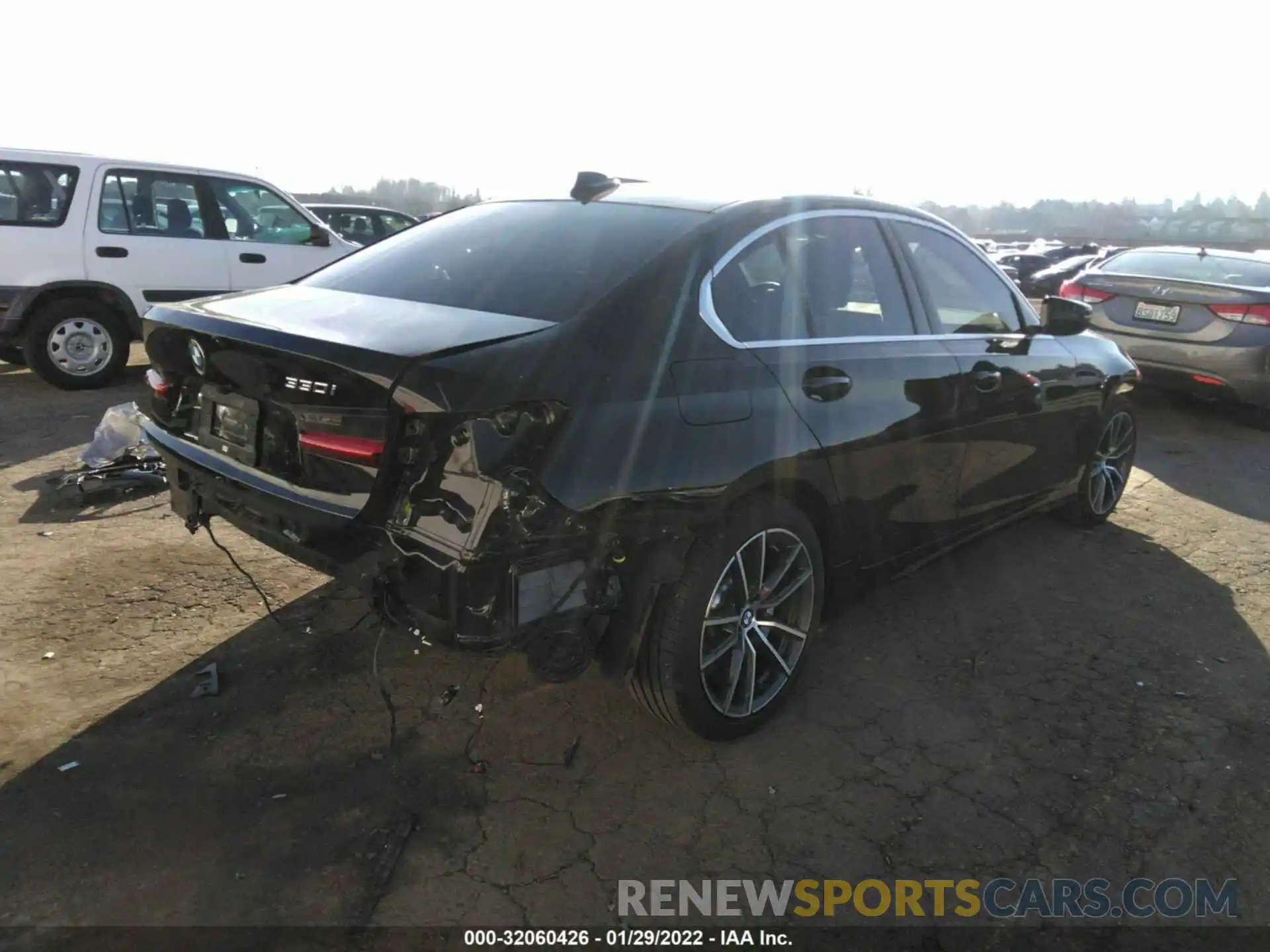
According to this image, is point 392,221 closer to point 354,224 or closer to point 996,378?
point 354,224

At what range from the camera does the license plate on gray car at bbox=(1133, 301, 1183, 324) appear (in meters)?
7.44

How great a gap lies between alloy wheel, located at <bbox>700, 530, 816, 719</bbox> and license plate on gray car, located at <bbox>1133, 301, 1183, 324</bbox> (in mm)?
6003

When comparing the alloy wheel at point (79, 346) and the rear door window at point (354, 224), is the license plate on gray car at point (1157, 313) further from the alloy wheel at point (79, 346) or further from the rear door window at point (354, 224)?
the rear door window at point (354, 224)

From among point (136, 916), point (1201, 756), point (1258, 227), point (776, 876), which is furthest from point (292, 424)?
point (1258, 227)

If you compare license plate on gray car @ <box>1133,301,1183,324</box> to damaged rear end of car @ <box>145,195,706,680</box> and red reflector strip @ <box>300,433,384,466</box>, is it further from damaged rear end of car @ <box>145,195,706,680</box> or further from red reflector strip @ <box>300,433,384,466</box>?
red reflector strip @ <box>300,433,384,466</box>

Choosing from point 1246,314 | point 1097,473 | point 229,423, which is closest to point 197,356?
point 229,423

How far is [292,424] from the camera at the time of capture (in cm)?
248

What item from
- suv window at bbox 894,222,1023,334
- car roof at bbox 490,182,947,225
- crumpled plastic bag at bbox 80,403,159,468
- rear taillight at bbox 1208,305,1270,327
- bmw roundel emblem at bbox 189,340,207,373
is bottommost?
crumpled plastic bag at bbox 80,403,159,468

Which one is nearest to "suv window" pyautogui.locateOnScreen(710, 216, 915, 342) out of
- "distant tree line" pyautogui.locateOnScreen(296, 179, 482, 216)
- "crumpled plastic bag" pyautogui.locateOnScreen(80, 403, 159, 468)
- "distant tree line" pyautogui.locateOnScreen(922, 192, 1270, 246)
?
"crumpled plastic bag" pyautogui.locateOnScreen(80, 403, 159, 468)

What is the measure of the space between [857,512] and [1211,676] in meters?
1.65

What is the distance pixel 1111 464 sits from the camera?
5168 millimetres

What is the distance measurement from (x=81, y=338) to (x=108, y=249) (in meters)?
0.77

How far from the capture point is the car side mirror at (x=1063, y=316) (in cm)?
433

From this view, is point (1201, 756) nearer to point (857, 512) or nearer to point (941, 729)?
point (941, 729)
